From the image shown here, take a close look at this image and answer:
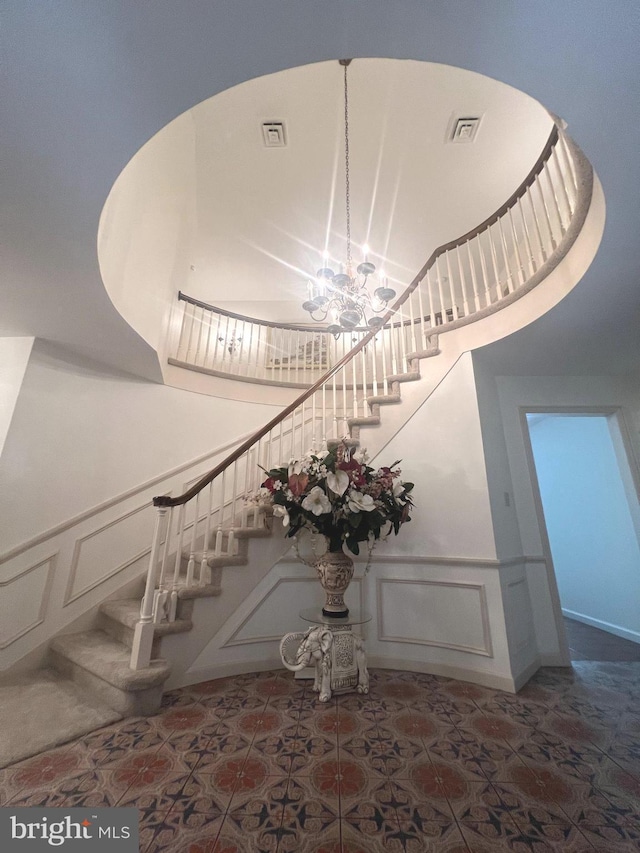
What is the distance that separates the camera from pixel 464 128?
3.25m

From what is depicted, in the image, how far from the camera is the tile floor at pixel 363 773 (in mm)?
1172

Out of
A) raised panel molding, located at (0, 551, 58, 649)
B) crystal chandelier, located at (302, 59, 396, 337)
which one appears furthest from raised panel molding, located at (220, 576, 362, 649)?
crystal chandelier, located at (302, 59, 396, 337)

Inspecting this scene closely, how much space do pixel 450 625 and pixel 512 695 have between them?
49cm

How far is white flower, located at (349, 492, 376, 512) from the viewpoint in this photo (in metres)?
2.04

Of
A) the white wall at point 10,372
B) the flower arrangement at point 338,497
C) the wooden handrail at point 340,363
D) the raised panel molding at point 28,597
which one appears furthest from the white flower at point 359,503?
the white wall at point 10,372

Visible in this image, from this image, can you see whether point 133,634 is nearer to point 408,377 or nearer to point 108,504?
point 108,504

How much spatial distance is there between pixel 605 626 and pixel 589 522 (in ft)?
3.50

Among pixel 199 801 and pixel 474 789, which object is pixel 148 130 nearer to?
pixel 199 801

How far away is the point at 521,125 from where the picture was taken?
10.6ft

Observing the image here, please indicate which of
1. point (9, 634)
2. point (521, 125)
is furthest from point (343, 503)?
point (521, 125)

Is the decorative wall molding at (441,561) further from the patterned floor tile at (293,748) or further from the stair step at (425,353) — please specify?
the stair step at (425,353)

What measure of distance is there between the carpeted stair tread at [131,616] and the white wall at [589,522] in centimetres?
388

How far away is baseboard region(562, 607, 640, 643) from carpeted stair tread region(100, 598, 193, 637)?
4.06 meters

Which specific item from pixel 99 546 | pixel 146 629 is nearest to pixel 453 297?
pixel 146 629
